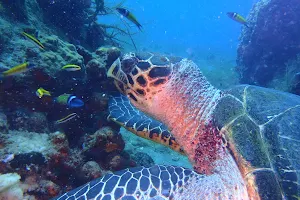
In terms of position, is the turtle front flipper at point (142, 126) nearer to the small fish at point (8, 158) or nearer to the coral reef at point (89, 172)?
the coral reef at point (89, 172)

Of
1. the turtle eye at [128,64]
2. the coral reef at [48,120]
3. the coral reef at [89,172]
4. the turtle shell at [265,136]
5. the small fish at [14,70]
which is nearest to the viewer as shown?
the turtle shell at [265,136]

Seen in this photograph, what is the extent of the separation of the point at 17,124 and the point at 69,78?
0.93 m

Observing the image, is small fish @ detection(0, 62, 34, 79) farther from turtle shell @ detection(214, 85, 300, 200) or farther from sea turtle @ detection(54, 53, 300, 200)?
turtle shell @ detection(214, 85, 300, 200)

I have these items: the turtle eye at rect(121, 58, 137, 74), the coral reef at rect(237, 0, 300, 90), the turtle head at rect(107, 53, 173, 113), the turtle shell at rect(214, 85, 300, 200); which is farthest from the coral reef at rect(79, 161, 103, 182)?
the coral reef at rect(237, 0, 300, 90)

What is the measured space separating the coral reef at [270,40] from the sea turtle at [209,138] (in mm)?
6222

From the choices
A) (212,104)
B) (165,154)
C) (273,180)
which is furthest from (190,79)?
(165,154)

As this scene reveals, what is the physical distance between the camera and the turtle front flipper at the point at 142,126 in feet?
10.1

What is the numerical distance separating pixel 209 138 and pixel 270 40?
6975 mm

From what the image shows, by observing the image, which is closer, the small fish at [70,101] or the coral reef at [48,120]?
the coral reef at [48,120]

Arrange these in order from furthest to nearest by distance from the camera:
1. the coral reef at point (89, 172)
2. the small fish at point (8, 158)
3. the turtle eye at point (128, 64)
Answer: the turtle eye at point (128, 64)
the coral reef at point (89, 172)
the small fish at point (8, 158)

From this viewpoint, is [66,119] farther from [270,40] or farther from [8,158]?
[270,40]

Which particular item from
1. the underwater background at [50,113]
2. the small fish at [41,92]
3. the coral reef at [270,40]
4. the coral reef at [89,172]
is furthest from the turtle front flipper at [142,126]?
the coral reef at [270,40]

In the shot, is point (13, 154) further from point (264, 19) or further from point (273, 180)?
point (264, 19)

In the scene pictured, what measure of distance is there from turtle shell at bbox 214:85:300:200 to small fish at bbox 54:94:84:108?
1.69 m
